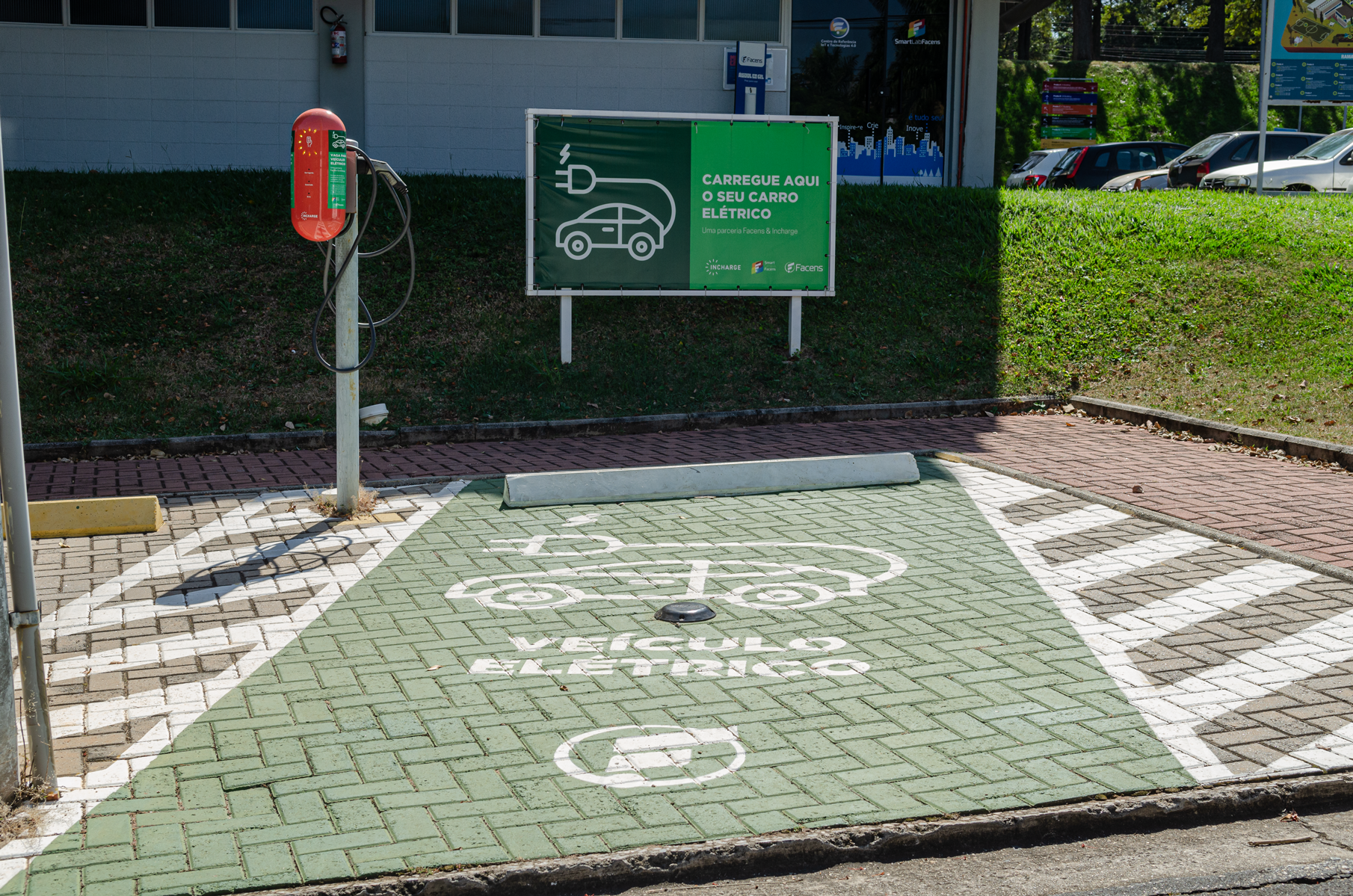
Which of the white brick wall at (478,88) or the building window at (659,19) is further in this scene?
the building window at (659,19)

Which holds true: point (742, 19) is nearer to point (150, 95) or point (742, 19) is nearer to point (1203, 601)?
point (150, 95)

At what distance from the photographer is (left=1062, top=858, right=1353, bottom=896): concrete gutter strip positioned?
4.06 meters

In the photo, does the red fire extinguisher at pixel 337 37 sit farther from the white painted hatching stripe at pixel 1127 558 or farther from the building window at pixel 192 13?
the white painted hatching stripe at pixel 1127 558

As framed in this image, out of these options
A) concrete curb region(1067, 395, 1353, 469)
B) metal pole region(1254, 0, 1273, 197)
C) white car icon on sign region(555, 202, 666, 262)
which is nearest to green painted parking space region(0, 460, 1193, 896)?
concrete curb region(1067, 395, 1353, 469)

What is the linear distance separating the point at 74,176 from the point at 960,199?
37.2 feet

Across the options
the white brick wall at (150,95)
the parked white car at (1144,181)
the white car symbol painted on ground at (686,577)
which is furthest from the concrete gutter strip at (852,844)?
the parked white car at (1144,181)

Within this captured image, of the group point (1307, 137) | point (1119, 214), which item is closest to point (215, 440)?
point (1119, 214)

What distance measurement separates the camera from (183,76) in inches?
701

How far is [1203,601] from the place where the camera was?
680cm

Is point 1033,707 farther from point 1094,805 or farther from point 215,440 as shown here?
point 215,440

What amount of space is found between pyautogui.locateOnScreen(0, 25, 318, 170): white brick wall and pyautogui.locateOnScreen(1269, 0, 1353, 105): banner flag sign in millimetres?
14639

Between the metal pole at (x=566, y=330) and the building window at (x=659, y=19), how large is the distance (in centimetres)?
740

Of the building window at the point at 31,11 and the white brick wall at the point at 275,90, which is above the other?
the building window at the point at 31,11

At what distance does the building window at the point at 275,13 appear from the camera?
17.9 meters
